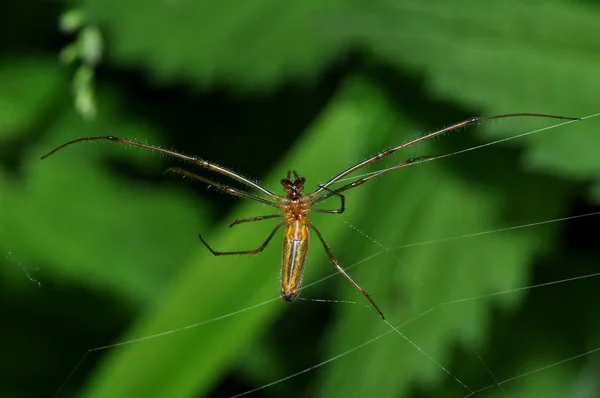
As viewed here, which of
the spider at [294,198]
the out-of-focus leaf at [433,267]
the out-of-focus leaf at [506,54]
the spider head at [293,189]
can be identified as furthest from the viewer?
the out-of-focus leaf at [433,267]

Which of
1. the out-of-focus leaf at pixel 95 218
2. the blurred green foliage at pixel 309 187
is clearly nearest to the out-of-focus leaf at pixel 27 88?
the blurred green foliage at pixel 309 187

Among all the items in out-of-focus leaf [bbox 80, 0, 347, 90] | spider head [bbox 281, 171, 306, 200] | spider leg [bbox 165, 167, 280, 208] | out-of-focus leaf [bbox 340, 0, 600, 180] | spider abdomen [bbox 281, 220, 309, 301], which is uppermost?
out-of-focus leaf [bbox 80, 0, 347, 90]

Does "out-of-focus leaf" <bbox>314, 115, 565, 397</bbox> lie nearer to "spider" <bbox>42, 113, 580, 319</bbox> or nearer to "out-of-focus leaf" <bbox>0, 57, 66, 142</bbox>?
"spider" <bbox>42, 113, 580, 319</bbox>

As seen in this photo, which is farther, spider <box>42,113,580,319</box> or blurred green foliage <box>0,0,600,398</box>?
blurred green foliage <box>0,0,600,398</box>

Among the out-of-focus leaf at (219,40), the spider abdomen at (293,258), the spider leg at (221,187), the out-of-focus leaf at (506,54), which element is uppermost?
the out-of-focus leaf at (219,40)

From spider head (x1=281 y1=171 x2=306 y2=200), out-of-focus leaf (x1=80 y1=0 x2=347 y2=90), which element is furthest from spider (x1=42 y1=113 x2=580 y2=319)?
out-of-focus leaf (x1=80 y1=0 x2=347 y2=90)

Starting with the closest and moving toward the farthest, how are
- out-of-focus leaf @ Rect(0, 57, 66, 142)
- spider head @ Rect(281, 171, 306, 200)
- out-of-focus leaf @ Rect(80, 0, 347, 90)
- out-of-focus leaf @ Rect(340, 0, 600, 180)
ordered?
1. spider head @ Rect(281, 171, 306, 200)
2. out-of-focus leaf @ Rect(340, 0, 600, 180)
3. out-of-focus leaf @ Rect(80, 0, 347, 90)
4. out-of-focus leaf @ Rect(0, 57, 66, 142)

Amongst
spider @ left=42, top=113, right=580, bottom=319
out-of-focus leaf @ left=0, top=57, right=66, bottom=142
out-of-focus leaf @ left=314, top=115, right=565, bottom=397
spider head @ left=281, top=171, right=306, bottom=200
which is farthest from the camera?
out-of-focus leaf @ left=0, top=57, right=66, bottom=142

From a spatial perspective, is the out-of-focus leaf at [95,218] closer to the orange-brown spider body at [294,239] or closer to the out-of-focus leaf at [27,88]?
the out-of-focus leaf at [27,88]

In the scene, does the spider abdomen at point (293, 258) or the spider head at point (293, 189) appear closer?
the spider abdomen at point (293, 258)
